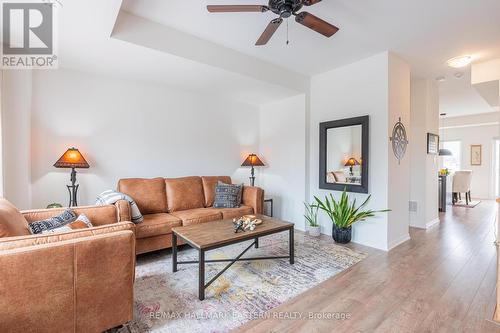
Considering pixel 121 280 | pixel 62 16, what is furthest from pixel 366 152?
pixel 62 16

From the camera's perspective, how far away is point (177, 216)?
3.14 metres

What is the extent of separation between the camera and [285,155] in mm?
4508

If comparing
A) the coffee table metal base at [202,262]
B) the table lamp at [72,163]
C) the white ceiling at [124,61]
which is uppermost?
the white ceiling at [124,61]

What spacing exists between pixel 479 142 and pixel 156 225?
9.95 m

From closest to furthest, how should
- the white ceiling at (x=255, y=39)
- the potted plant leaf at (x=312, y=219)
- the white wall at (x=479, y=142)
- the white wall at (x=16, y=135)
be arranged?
1. the white ceiling at (x=255, y=39)
2. the white wall at (x=16, y=135)
3. the potted plant leaf at (x=312, y=219)
4. the white wall at (x=479, y=142)

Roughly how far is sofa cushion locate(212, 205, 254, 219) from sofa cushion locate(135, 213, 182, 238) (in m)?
0.64

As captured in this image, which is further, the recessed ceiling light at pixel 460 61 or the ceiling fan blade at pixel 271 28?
the recessed ceiling light at pixel 460 61

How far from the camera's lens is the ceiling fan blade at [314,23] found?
1913mm

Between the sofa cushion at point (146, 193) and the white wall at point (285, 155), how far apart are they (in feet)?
6.99

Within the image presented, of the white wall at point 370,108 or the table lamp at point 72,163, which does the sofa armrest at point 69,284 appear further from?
the white wall at point 370,108

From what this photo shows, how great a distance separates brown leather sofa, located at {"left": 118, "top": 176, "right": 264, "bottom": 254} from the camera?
2830 mm

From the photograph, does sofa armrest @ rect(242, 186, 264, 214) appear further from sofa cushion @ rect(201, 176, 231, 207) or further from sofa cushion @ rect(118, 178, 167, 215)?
sofa cushion @ rect(118, 178, 167, 215)

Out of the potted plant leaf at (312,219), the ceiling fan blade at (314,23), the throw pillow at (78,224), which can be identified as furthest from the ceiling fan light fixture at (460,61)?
the throw pillow at (78,224)

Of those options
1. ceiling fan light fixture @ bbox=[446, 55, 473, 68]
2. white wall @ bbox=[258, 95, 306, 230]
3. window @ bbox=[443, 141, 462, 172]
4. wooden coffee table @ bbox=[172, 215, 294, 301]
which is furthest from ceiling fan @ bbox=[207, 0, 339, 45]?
window @ bbox=[443, 141, 462, 172]
